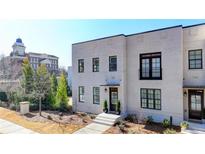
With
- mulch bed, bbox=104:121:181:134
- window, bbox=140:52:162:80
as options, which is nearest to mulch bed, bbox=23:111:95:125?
mulch bed, bbox=104:121:181:134

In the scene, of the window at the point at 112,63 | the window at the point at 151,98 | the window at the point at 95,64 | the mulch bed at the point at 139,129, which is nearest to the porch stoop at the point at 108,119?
the mulch bed at the point at 139,129

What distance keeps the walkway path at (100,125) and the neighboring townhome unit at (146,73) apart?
36.5 inches

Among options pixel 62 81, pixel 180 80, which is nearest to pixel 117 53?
pixel 180 80

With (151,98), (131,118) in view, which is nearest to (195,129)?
(151,98)

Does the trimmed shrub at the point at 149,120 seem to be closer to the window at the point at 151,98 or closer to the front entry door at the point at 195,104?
the window at the point at 151,98

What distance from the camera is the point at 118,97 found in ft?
29.3

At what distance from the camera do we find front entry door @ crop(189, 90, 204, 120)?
7.32 metres

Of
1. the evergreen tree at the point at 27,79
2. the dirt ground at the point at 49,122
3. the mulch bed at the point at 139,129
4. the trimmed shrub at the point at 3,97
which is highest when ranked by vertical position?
the evergreen tree at the point at 27,79

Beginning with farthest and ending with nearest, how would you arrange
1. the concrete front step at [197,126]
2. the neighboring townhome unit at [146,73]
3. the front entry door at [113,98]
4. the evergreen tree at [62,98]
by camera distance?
1. the evergreen tree at [62,98]
2. the front entry door at [113,98]
3. the neighboring townhome unit at [146,73]
4. the concrete front step at [197,126]

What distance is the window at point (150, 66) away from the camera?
808 cm

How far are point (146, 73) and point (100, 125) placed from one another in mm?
3525

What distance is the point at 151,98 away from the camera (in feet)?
27.1

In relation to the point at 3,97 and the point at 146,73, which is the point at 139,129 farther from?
the point at 3,97
